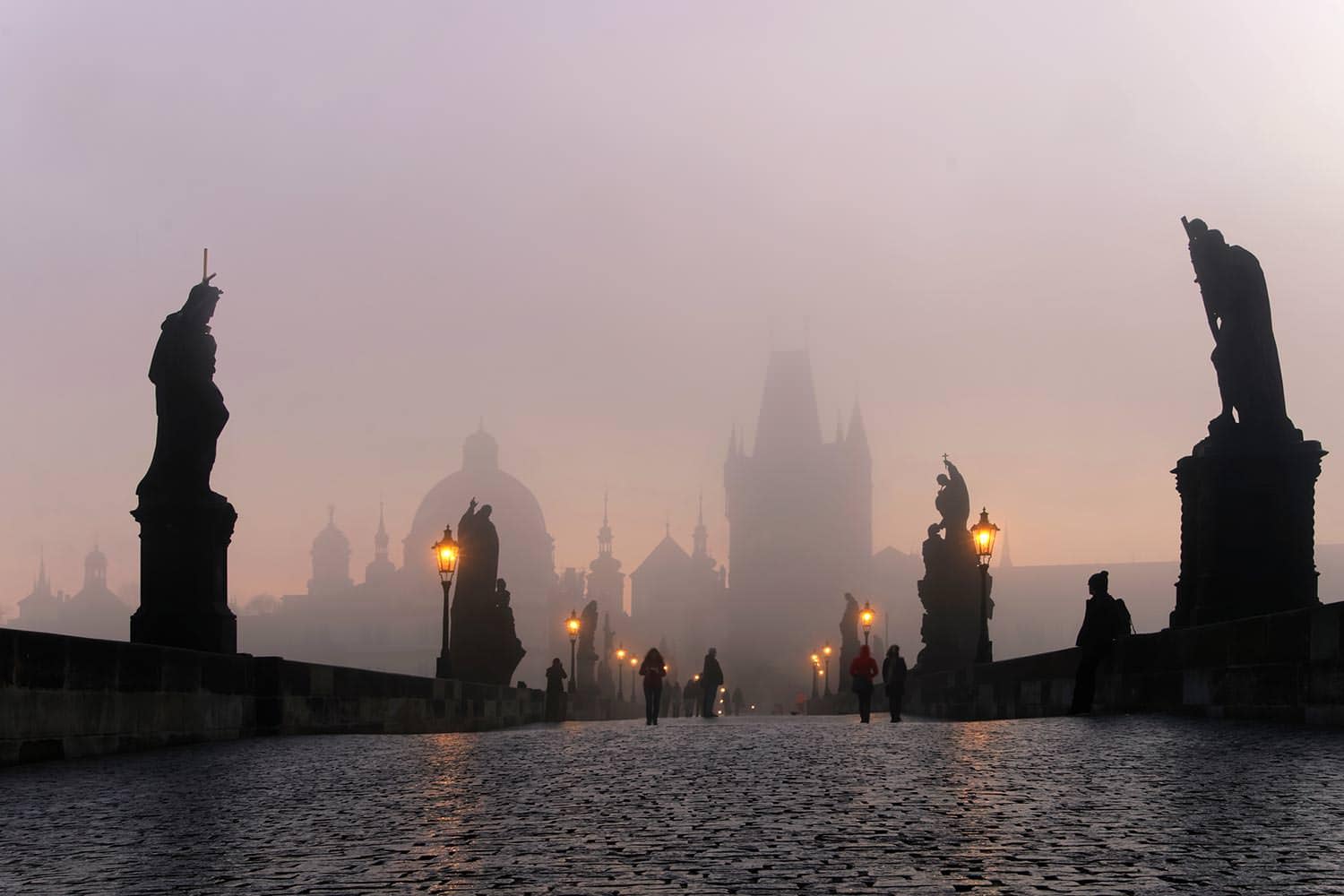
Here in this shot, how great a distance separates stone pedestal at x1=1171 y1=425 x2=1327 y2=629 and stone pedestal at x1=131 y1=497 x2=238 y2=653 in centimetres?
1070

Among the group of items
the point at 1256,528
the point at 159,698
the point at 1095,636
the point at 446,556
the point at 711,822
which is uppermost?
the point at 446,556

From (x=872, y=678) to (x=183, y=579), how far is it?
40.7 feet

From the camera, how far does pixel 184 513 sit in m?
17.4

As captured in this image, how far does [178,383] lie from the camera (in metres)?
17.8

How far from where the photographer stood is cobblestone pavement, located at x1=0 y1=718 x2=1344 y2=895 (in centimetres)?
526

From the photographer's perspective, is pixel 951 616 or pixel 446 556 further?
pixel 951 616

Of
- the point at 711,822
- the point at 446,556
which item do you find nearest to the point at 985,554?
the point at 446,556

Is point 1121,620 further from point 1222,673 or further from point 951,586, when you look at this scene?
point 951,586

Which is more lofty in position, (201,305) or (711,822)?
(201,305)

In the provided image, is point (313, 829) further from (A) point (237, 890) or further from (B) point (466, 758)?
(B) point (466, 758)

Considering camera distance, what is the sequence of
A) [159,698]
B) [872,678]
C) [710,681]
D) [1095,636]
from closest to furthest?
[159,698] < [1095,636] < [872,678] < [710,681]

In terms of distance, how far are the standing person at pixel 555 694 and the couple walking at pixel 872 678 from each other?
1213 cm

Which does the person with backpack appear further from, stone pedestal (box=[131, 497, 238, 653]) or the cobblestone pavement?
stone pedestal (box=[131, 497, 238, 653])

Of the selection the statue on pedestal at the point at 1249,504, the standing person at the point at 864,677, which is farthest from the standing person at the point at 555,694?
the statue on pedestal at the point at 1249,504
